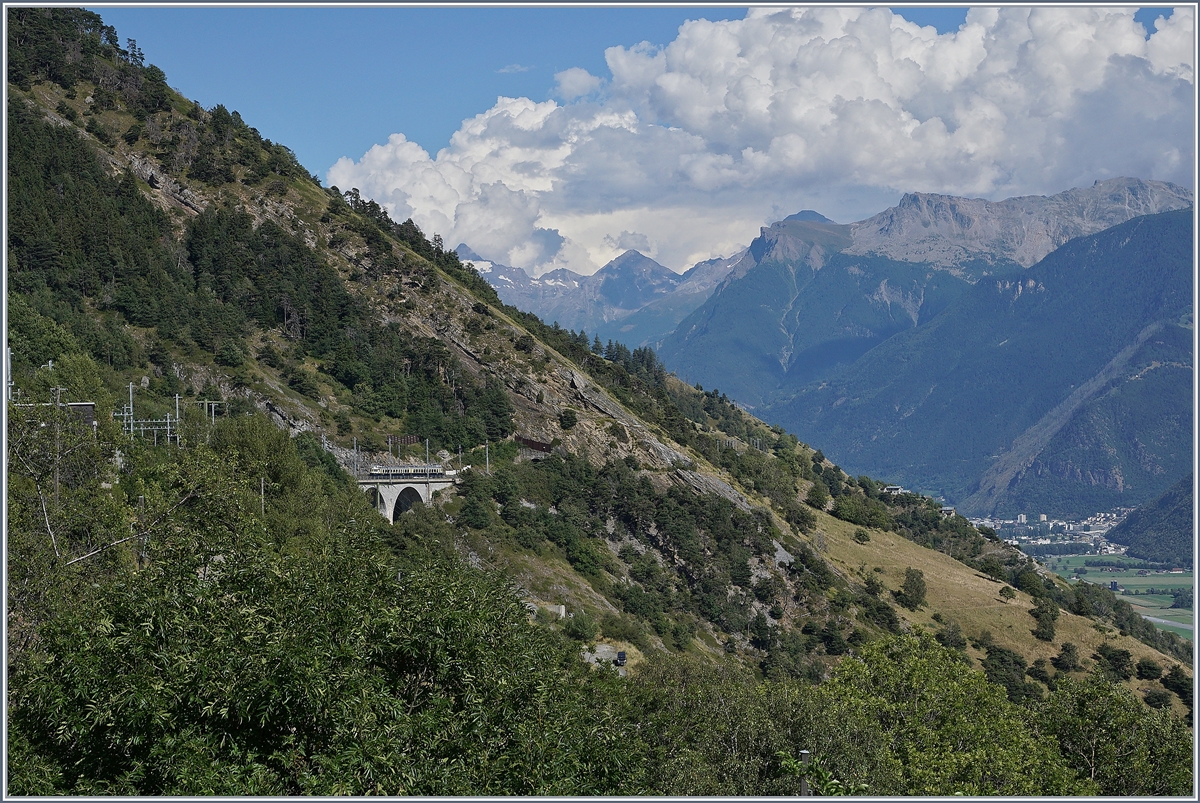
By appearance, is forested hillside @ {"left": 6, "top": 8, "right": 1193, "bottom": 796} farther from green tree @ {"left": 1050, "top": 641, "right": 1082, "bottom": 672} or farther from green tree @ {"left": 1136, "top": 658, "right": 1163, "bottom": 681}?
green tree @ {"left": 1050, "top": 641, "right": 1082, "bottom": 672}

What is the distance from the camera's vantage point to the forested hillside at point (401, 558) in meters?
18.7

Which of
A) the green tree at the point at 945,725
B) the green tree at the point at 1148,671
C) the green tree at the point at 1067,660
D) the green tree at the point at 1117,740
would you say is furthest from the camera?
the green tree at the point at 1067,660

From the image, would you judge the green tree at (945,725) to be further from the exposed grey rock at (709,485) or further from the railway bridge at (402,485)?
the exposed grey rock at (709,485)

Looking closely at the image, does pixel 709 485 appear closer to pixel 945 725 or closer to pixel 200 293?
pixel 200 293

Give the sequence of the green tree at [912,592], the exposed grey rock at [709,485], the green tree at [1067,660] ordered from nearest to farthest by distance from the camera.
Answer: the green tree at [1067,660], the green tree at [912,592], the exposed grey rock at [709,485]

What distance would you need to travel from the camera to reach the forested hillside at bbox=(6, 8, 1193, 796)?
736 inches

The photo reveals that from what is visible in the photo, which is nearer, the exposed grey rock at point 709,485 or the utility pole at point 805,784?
the utility pole at point 805,784

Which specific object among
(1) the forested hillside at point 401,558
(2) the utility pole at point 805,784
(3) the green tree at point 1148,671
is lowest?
(3) the green tree at point 1148,671

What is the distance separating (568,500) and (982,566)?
2553 inches

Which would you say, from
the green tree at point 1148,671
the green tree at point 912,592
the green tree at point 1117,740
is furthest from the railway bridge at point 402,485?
the green tree at point 1148,671

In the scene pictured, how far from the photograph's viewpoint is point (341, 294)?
117938 mm

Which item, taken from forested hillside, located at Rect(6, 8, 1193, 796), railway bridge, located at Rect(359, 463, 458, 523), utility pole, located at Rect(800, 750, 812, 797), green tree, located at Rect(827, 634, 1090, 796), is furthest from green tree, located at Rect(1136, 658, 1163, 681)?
utility pole, located at Rect(800, 750, 812, 797)

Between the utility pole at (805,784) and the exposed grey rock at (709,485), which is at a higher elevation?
the exposed grey rock at (709,485)

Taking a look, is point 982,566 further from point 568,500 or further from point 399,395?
point 399,395
